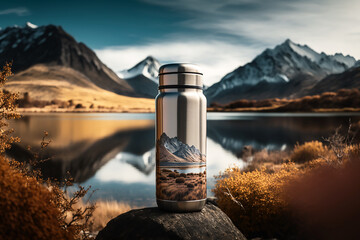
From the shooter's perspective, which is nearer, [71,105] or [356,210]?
[356,210]

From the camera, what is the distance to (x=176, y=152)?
3609 mm

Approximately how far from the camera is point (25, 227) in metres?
2.75

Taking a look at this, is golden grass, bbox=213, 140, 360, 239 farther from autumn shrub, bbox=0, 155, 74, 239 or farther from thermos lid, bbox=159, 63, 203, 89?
autumn shrub, bbox=0, 155, 74, 239

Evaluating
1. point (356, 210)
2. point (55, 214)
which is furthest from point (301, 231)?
A: point (55, 214)

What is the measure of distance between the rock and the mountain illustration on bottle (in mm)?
829

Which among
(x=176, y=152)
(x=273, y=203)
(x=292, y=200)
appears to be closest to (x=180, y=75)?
(x=176, y=152)

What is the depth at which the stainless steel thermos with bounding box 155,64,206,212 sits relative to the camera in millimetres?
3629

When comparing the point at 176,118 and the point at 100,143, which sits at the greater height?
the point at 176,118

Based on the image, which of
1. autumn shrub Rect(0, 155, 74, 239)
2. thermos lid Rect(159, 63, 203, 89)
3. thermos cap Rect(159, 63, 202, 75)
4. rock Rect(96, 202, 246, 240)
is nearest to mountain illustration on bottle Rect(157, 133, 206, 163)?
thermos lid Rect(159, 63, 203, 89)

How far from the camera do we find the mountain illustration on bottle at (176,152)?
11.8ft

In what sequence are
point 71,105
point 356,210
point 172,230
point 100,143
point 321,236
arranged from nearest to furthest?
point 172,230
point 356,210
point 321,236
point 100,143
point 71,105

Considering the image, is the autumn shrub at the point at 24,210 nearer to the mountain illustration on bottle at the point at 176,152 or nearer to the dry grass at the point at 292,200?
the mountain illustration on bottle at the point at 176,152

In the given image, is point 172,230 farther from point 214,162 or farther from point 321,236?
point 214,162

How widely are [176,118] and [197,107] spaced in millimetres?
269
